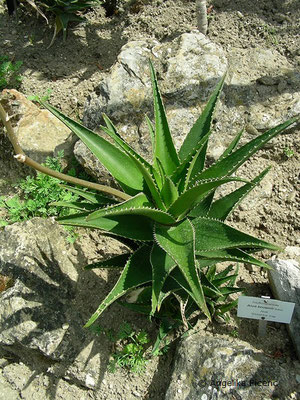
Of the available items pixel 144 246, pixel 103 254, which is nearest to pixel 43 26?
pixel 103 254

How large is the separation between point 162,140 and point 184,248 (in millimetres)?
591

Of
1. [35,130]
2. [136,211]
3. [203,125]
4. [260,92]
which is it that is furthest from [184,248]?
[35,130]

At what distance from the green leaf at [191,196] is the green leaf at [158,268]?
0.69 ft

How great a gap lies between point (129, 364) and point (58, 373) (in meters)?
0.51

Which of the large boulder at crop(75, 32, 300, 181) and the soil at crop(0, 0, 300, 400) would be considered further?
the large boulder at crop(75, 32, 300, 181)

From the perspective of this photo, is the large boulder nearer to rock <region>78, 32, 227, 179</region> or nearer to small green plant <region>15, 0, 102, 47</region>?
rock <region>78, 32, 227, 179</region>

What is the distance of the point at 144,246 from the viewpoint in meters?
2.08

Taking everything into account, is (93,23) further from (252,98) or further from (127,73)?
(252,98)

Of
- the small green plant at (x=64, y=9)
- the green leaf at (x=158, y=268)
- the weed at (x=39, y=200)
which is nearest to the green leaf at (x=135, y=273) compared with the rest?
the green leaf at (x=158, y=268)

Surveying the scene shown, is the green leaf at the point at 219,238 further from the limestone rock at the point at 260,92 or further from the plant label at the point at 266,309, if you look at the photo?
the limestone rock at the point at 260,92

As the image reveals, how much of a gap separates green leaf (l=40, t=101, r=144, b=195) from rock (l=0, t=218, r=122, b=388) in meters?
1.14

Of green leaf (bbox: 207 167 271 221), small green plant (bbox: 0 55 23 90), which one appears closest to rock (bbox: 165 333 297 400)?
green leaf (bbox: 207 167 271 221)

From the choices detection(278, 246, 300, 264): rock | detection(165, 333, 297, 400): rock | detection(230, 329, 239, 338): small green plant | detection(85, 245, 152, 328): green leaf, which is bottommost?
detection(230, 329, 239, 338): small green plant

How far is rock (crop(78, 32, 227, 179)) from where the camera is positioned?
311 cm
